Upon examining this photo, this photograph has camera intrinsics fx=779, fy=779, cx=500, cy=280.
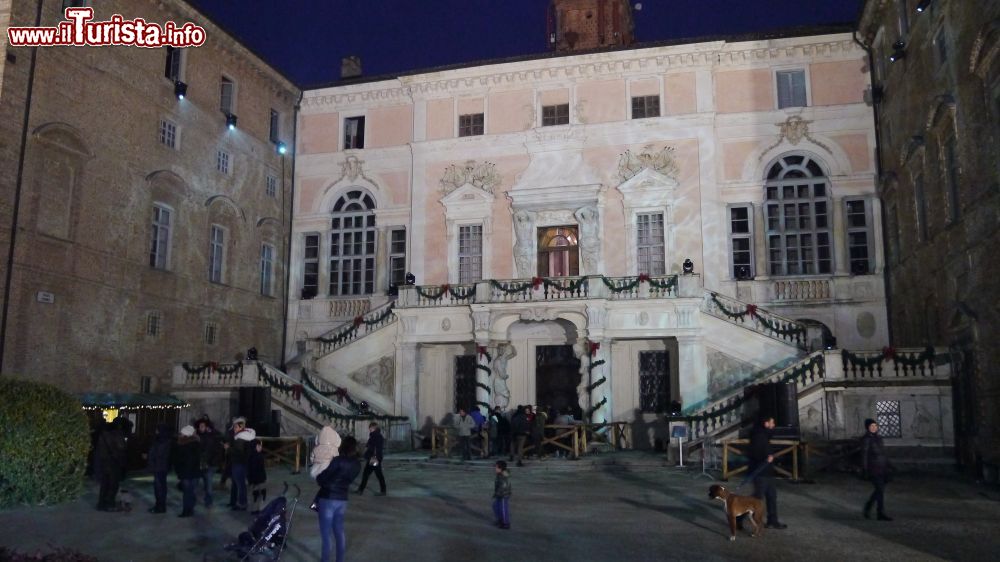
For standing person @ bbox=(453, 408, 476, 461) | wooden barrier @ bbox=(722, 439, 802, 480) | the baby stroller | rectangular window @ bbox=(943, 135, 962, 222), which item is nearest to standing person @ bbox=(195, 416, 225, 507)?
the baby stroller

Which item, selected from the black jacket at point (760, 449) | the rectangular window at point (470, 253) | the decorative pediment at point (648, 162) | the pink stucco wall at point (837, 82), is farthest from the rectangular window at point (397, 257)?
the black jacket at point (760, 449)

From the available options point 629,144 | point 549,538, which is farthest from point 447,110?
point 549,538

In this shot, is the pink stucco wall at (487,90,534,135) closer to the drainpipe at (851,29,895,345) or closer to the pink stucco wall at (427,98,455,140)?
the pink stucco wall at (427,98,455,140)

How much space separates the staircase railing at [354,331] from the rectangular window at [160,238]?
18.7 feet

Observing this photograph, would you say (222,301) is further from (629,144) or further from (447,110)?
(629,144)

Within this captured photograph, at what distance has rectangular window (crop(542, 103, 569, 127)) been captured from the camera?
96.1 feet

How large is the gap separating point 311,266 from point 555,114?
11373mm

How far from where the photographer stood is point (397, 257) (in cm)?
3036

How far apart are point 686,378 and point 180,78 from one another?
62.7 ft

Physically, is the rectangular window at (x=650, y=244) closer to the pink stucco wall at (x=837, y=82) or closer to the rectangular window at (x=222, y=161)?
the pink stucco wall at (x=837, y=82)

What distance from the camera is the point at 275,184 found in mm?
30828

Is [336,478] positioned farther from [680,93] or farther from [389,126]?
[389,126]

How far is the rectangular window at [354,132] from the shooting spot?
31.8m

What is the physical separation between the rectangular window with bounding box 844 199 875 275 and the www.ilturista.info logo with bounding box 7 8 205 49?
72.6ft
